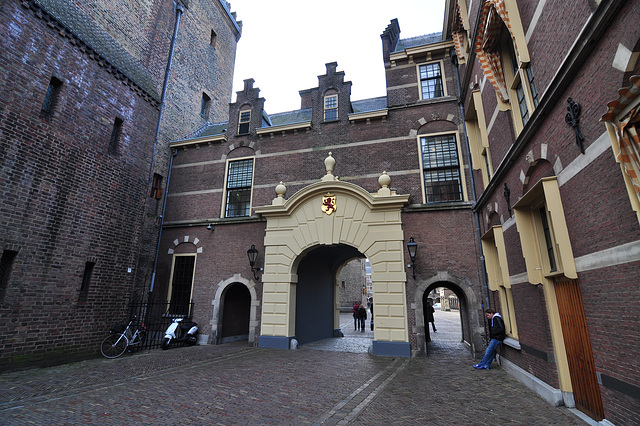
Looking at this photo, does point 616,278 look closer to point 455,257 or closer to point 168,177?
point 455,257

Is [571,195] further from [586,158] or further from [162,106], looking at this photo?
[162,106]

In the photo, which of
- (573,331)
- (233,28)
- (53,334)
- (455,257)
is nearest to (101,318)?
(53,334)

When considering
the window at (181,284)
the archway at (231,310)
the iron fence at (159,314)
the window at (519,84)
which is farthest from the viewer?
the window at (181,284)

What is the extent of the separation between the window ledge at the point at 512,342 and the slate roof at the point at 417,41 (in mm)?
13045

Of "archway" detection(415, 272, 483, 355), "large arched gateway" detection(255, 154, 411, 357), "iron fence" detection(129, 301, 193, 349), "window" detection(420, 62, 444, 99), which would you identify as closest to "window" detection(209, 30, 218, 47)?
"large arched gateway" detection(255, 154, 411, 357)

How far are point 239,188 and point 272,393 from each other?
1032 centimetres

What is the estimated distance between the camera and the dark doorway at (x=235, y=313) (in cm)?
1398

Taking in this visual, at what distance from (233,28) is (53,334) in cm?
2239

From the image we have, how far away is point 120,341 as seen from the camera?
11.1 metres

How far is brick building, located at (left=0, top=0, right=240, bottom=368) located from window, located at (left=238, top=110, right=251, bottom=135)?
3.69m

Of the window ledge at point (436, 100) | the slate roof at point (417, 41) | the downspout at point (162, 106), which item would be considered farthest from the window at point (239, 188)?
the slate roof at point (417, 41)

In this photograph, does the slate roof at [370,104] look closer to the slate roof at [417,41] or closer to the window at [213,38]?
the slate roof at [417,41]

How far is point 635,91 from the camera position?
317 cm

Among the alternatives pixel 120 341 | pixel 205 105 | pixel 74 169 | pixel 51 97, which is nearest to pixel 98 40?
pixel 51 97
